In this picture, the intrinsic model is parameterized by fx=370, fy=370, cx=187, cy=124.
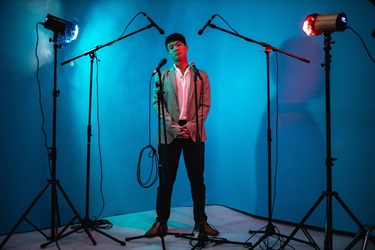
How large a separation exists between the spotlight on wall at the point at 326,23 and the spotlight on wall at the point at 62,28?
7.06 ft

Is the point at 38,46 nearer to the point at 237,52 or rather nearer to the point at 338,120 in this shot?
the point at 237,52

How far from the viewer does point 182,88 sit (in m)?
3.60

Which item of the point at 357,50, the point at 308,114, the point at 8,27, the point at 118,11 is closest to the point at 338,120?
the point at 308,114

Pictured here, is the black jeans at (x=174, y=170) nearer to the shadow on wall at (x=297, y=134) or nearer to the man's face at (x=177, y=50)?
the man's face at (x=177, y=50)

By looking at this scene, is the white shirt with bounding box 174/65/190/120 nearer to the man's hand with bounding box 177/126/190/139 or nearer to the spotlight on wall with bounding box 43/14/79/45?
the man's hand with bounding box 177/126/190/139

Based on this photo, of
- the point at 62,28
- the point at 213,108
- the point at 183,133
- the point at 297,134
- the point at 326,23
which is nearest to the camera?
the point at 326,23

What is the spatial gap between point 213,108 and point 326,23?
2329mm

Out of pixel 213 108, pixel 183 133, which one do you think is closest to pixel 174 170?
pixel 183 133

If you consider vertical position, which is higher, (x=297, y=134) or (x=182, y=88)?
(x=182, y=88)

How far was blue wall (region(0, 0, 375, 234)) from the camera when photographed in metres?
3.70

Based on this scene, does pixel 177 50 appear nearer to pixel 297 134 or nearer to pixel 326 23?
pixel 326 23

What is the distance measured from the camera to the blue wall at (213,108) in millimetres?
3697

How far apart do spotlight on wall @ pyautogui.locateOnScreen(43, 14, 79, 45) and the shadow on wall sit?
219 cm

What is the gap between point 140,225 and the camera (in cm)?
409
